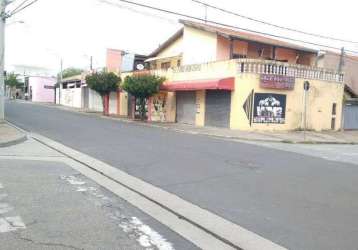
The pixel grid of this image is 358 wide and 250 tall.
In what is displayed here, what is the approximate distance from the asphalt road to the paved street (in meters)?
1.39

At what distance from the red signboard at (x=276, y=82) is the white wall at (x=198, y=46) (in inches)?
239

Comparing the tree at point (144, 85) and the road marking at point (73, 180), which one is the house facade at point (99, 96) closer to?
the tree at point (144, 85)

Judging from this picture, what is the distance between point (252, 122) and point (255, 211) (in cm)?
2049

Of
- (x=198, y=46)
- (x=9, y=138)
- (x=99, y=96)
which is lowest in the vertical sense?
(x=9, y=138)

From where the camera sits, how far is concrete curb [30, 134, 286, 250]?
5.86m

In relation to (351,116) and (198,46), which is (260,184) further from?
(351,116)

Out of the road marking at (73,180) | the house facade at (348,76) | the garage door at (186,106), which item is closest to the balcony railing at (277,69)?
the house facade at (348,76)

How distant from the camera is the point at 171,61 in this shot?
40.1 metres

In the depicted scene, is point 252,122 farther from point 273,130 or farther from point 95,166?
point 95,166

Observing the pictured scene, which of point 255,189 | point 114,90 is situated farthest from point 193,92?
point 255,189

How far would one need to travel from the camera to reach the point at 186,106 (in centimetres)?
3300

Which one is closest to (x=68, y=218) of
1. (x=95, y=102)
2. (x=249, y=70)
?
(x=249, y=70)

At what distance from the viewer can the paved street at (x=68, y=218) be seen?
5602 mm

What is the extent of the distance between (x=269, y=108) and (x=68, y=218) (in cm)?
2285
